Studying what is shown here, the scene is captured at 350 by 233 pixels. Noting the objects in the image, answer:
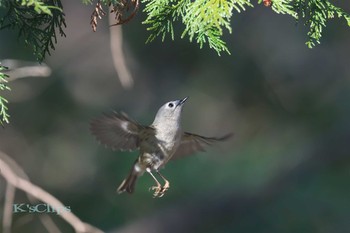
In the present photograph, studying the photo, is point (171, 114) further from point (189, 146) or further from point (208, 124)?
point (208, 124)

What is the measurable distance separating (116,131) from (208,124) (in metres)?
2.87

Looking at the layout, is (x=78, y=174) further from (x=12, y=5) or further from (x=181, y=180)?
(x=12, y=5)

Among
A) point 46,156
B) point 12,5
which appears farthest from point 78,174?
point 12,5

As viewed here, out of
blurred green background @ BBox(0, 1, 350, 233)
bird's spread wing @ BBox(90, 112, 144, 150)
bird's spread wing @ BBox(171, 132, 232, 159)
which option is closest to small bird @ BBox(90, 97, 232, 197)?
bird's spread wing @ BBox(90, 112, 144, 150)

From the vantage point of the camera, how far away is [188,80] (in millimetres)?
4836

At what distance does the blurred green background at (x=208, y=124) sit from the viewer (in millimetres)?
4438

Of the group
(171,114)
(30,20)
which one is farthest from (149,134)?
(30,20)

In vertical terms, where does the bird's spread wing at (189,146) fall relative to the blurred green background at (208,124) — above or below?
above

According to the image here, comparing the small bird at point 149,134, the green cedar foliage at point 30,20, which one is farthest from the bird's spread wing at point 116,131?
the green cedar foliage at point 30,20


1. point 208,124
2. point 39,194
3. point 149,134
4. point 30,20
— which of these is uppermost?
point 30,20

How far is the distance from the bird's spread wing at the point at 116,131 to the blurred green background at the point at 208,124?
6.86ft

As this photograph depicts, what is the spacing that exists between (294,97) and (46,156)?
1.77m

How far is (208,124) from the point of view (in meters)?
4.96

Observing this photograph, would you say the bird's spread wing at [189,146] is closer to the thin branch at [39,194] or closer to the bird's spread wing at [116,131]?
the bird's spread wing at [116,131]
